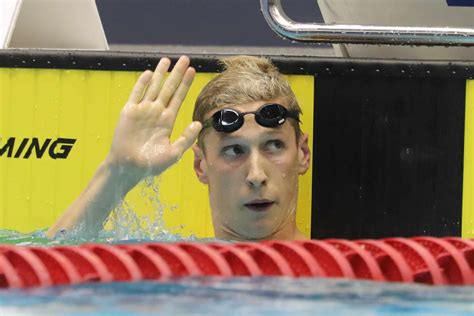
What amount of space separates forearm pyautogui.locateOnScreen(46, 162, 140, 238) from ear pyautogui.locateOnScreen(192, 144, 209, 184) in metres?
0.29

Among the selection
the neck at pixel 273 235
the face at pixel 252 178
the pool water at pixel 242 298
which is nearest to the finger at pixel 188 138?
the face at pixel 252 178

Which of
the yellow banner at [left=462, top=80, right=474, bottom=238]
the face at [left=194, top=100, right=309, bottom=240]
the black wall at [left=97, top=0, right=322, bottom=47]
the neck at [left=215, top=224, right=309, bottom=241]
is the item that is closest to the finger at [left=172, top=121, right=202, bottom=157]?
the face at [left=194, top=100, right=309, bottom=240]

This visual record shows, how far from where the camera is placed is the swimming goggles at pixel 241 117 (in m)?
3.05

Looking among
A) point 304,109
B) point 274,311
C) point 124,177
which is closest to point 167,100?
point 124,177

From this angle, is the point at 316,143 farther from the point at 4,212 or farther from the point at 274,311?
the point at 274,311

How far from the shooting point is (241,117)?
10.0 ft

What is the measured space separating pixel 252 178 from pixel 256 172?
21 millimetres

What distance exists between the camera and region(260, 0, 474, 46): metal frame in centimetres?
300

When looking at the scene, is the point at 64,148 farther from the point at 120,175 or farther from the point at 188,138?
the point at 188,138

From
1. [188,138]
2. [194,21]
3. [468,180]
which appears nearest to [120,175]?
[188,138]

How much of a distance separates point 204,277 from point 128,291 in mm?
231

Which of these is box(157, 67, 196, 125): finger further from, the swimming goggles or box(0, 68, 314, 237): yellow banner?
box(0, 68, 314, 237): yellow banner

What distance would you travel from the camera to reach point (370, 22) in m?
3.61

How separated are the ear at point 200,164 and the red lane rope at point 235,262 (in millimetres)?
640
